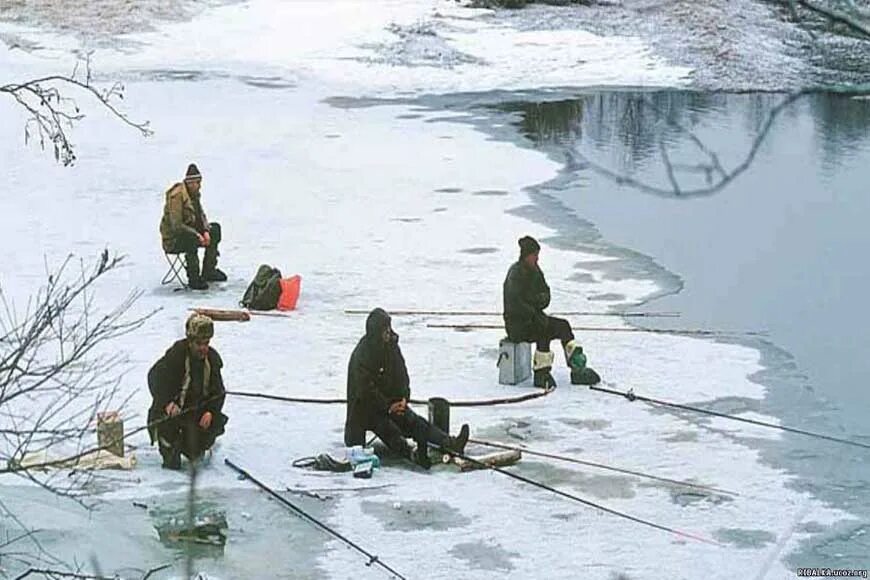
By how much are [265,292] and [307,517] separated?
21.3 feet

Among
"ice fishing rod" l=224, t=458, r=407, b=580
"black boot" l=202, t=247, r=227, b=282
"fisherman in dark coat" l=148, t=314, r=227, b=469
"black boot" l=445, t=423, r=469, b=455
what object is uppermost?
Answer: "fisherman in dark coat" l=148, t=314, r=227, b=469

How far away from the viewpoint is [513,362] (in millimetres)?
14508

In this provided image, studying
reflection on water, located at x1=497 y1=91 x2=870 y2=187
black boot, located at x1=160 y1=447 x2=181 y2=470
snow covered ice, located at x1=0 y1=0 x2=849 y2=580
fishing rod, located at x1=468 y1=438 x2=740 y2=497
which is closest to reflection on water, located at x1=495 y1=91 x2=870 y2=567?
reflection on water, located at x1=497 y1=91 x2=870 y2=187

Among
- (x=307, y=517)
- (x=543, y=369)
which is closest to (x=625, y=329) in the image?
(x=543, y=369)

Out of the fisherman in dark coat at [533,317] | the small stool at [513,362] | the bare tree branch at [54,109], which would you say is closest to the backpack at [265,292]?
the bare tree branch at [54,109]

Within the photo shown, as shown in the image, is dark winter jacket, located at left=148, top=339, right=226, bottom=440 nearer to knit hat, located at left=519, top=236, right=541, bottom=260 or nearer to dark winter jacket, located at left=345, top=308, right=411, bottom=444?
dark winter jacket, located at left=345, top=308, right=411, bottom=444

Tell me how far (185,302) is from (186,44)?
2325 cm

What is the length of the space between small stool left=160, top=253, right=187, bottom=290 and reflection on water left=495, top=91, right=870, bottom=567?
4.87m

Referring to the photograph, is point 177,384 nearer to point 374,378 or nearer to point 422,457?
point 374,378

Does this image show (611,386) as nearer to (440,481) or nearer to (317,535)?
(440,481)

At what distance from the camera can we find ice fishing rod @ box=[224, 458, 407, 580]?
1023cm

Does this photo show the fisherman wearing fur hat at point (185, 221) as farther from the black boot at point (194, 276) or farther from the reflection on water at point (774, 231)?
the reflection on water at point (774, 231)

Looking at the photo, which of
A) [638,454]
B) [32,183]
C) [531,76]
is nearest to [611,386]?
[638,454]

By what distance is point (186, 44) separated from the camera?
39.9 m
